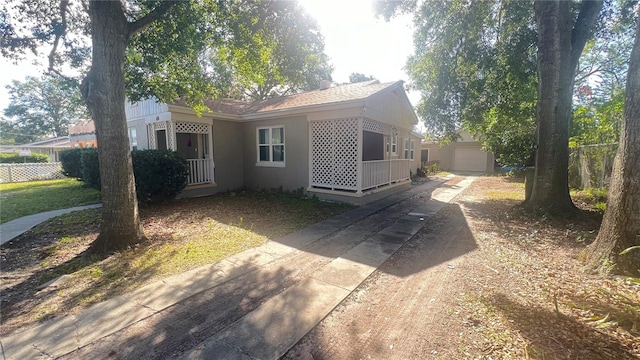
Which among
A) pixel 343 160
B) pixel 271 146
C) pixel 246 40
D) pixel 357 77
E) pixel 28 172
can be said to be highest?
pixel 357 77

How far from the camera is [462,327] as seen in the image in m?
2.73

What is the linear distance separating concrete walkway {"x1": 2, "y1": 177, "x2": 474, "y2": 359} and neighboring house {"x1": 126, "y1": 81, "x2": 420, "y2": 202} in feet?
14.6

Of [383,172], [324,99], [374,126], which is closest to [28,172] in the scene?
[324,99]

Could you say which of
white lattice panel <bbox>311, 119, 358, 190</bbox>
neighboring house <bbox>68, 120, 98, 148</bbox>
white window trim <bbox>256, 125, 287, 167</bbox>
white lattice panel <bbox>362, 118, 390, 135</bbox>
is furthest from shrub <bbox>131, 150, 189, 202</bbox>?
neighboring house <bbox>68, 120, 98, 148</bbox>

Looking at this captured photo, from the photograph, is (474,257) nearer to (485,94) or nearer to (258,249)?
(258,249)

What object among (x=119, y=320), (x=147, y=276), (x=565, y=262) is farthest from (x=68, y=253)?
(x=565, y=262)

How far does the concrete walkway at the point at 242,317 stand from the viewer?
2467 mm

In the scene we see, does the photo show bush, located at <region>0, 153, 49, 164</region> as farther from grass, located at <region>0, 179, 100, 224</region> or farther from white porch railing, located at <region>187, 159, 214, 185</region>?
white porch railing, located at <region>187, 159, 214, 185</region>

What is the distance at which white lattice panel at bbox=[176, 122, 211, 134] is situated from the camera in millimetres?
9805

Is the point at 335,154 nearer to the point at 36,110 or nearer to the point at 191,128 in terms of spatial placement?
the point at 191,128

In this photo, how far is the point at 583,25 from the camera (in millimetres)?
7211

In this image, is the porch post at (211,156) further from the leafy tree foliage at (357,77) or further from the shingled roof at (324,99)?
the leafy tree foliage at (357,77)

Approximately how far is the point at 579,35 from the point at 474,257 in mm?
7467

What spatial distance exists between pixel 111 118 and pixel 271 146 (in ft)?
20.3
